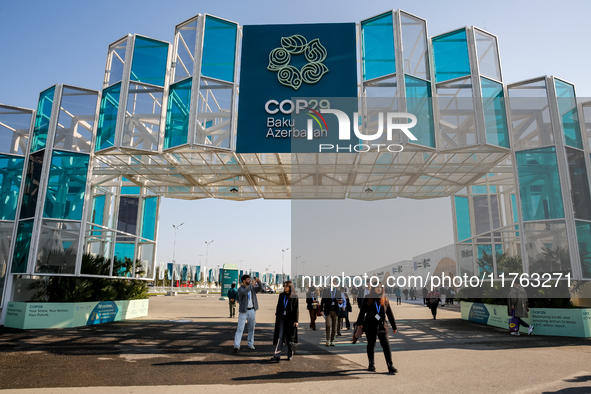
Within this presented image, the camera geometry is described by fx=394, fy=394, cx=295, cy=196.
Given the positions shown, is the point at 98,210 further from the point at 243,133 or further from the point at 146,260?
the point at 243,133

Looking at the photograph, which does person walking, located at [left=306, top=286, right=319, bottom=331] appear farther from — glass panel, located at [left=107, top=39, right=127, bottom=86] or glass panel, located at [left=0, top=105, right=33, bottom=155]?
glass panel, located at [left=0, top=105, right=33, bottom=155]

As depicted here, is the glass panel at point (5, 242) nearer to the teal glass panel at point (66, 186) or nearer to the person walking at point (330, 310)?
the teal glass panel at point (66, 186)

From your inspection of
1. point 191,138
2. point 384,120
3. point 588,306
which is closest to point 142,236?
point 191,138

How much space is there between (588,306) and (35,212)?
1981 cm

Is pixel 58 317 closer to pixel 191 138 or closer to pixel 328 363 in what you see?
pixel 191 138

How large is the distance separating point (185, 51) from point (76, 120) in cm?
524

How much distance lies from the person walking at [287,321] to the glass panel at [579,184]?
35.7 feet

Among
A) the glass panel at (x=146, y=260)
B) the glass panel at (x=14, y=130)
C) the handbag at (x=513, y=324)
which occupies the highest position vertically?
the glass panel at (x=14, y=130)

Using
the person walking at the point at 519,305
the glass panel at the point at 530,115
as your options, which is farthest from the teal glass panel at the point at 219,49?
the person walking at the point at 519,305

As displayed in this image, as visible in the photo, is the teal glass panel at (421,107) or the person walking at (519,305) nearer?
the person walking at (519,305)

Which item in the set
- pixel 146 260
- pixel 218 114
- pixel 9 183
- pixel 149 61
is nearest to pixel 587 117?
pixel 218 114

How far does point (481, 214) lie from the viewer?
67.4 ft

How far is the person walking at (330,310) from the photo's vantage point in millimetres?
11188

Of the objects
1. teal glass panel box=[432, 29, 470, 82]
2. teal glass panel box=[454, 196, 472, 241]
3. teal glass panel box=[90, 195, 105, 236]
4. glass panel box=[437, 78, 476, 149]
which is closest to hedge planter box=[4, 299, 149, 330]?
teal glass panel box=[90, 195, 105, 236]
